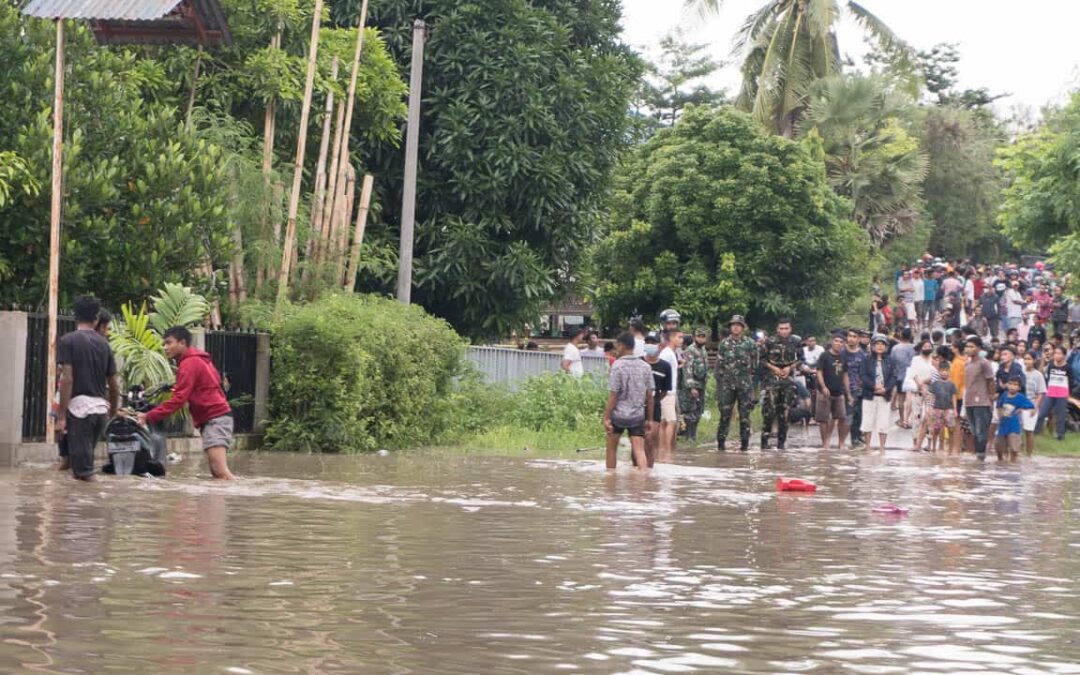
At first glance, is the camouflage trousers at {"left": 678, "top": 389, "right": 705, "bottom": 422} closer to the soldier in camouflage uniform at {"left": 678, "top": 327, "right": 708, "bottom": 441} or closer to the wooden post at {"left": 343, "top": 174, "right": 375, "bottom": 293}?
the soldier in camouflage uniform at {"left": 678, "top": 327, "right": 708, "bottom": 441}

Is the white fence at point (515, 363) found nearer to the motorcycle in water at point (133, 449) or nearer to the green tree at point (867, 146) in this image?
the motorcycle in water at point (133, 449)

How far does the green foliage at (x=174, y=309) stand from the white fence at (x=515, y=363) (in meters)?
7.39

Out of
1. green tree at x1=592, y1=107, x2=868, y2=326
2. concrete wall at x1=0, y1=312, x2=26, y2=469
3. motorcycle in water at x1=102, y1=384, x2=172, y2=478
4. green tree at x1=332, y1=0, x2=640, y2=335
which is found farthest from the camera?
green tree at x1=592, y1=107, x2=868, y2=326

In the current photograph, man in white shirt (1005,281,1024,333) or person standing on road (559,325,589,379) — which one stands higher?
man in white shirt (1005,281,1024,333)

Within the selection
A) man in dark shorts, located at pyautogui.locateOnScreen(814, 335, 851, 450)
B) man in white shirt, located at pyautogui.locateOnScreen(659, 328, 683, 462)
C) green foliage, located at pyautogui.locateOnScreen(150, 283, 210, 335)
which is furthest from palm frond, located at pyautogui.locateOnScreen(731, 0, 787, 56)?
green foliage, located at pyautogui.locateOnScreen(150, 283, 210, 335)

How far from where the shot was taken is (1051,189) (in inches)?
1345

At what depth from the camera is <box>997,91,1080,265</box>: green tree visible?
3328cm

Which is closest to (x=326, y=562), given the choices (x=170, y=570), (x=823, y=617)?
(x=170, y=570)

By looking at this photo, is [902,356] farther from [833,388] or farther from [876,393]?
[833,388]

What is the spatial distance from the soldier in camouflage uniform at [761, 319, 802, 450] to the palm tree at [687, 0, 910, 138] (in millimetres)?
22278

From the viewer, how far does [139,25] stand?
1948cm

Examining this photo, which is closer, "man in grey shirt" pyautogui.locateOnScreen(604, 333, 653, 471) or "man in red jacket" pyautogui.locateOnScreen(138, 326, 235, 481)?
"man in red jacket" pyautogui.locateOnScreen(138, 326, 235, 481)

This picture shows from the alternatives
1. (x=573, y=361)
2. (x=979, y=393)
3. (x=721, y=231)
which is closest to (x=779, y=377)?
(x=979, y=393)

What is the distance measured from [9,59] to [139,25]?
1.59 metres
